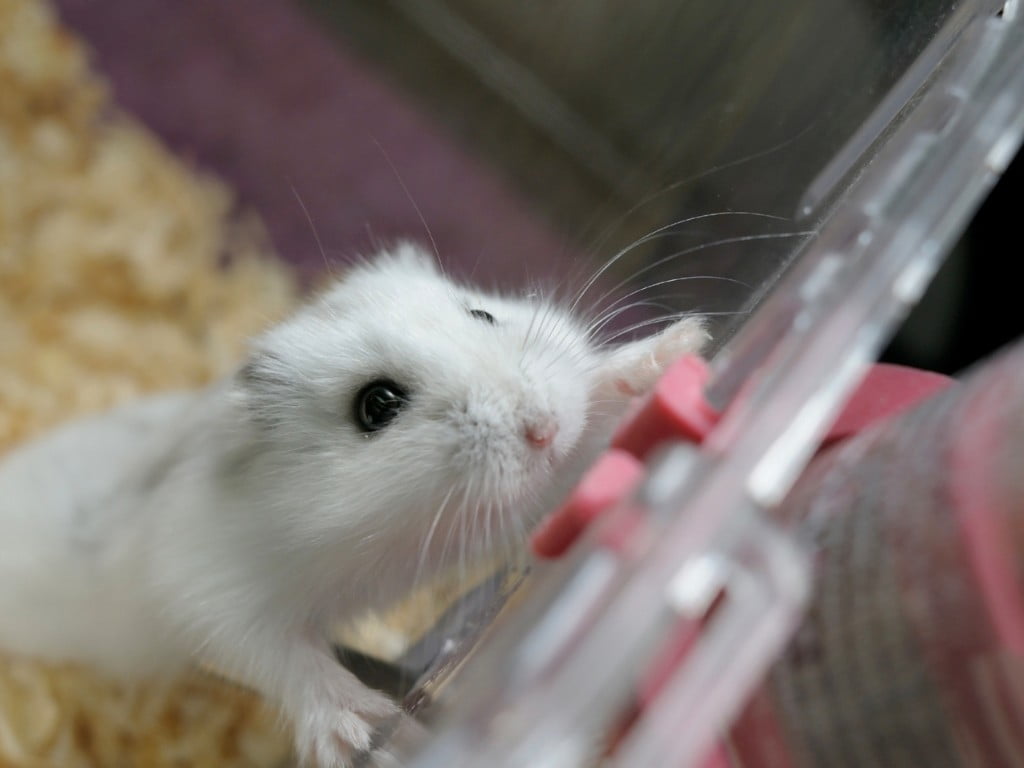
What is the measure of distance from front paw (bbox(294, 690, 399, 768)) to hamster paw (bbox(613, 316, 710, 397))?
675mm

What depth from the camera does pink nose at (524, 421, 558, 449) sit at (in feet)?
4.25

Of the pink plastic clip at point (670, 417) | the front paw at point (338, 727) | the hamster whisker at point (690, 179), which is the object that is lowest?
the front paw at point (338, 727)

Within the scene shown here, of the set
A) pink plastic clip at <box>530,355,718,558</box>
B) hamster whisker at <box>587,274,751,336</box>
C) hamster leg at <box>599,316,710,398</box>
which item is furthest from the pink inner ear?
pink plastic clip at <box>530,355,718,558</box>

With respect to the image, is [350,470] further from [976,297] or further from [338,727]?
[976,297]

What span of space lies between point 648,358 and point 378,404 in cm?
46

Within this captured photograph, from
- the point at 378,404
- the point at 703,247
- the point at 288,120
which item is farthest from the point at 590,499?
the point at 288,120

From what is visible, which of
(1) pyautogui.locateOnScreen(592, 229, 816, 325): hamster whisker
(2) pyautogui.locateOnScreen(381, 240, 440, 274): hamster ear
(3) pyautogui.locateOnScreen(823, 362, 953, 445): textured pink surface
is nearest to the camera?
(3) pyautogui.locateOnScreen(823, 362, 953, 445): textured pink surface

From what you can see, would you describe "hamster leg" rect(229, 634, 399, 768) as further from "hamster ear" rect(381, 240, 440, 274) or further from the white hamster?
"hamster ear" rect(381, 240, 440, 274)

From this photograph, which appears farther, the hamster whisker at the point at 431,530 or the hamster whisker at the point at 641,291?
the hamster whisker at the point at 641,291

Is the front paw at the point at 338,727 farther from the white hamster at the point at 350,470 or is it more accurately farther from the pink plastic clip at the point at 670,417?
the pink plastic clip at the point at 670,417

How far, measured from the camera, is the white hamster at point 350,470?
4.34 feet

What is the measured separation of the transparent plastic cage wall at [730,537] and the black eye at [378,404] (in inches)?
23.1

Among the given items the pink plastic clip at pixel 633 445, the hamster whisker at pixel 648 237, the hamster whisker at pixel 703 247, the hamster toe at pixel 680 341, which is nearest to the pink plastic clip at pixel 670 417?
the pink plastic clip at pixel 633 445

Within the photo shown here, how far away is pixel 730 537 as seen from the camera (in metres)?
0.74
